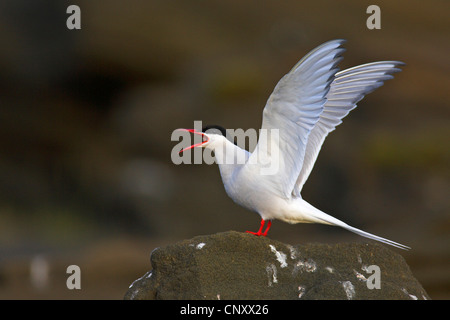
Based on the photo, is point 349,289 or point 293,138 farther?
point 293,138

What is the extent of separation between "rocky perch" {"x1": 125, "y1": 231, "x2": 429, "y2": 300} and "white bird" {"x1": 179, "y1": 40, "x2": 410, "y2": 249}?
9.8 inches

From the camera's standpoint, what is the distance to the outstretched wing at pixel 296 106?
4.41 m

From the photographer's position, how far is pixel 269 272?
4.45 meters

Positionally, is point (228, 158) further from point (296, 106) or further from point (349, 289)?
point (349, 289)

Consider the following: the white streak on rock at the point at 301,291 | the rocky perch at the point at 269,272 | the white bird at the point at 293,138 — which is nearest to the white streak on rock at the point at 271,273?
the rocky perch at the point at 269,272

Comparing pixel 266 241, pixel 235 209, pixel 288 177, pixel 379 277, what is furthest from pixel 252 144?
pixel 235 209

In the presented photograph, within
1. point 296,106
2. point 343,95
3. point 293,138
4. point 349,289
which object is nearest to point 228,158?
point 293,138

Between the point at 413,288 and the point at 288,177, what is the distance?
1.29 metres

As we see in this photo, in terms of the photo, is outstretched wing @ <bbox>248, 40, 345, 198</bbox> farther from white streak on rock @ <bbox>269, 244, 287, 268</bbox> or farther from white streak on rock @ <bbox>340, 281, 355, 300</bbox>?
white streak on rock @ <bbox>340, 281, 355, 300</bbox>

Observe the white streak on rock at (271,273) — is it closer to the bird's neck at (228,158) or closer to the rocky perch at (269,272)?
the rocky perch at (269,272)

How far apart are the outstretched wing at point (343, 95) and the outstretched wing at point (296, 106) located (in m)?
0.67

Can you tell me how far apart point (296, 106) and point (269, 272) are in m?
1.27

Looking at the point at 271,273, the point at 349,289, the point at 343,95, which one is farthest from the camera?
the point at 343,95

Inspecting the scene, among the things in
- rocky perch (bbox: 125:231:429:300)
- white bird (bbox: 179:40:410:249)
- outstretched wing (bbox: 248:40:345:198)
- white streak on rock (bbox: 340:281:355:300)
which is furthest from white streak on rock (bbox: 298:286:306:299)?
outstretched wing (bbox: 248:40:345:198)
